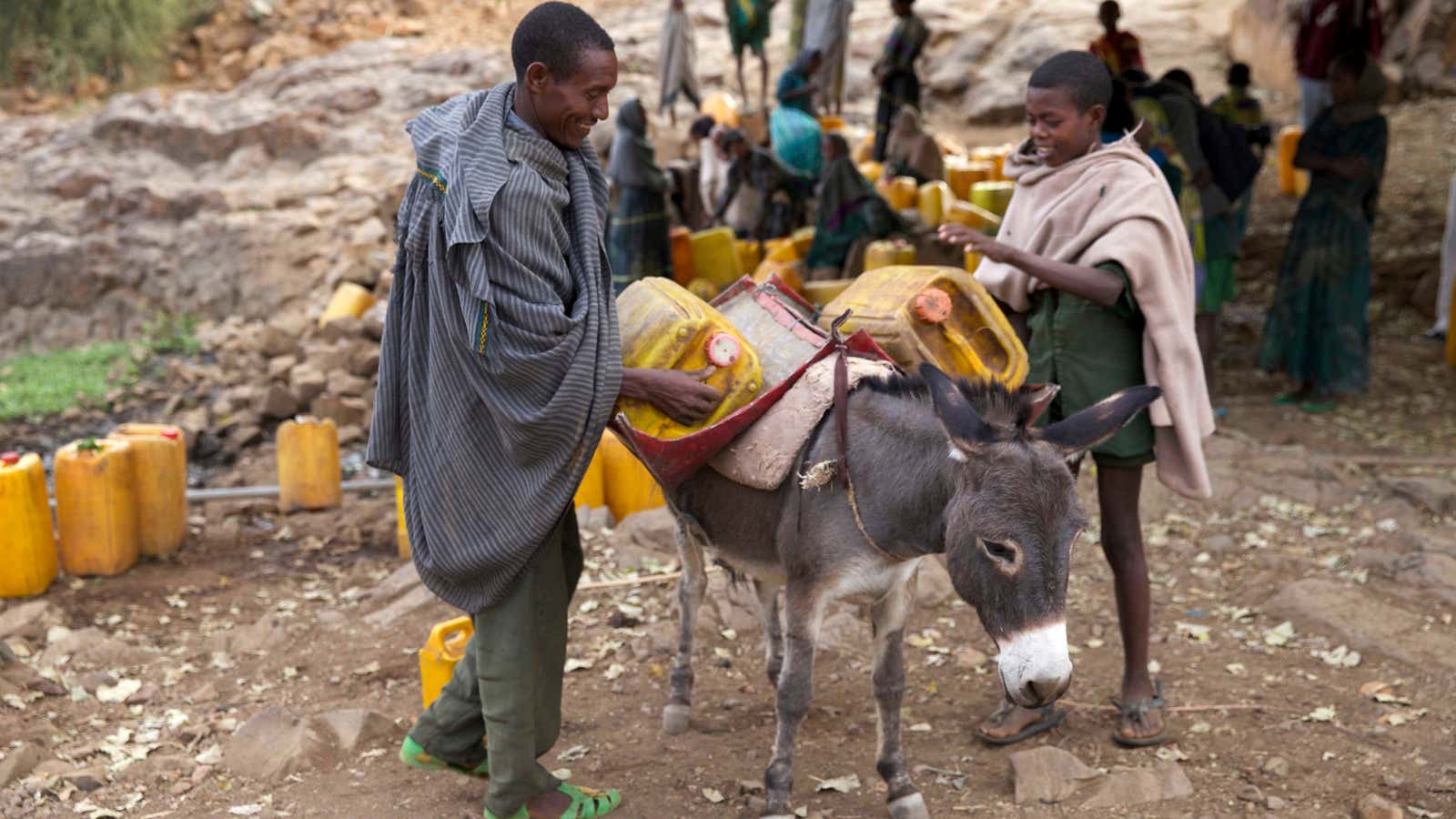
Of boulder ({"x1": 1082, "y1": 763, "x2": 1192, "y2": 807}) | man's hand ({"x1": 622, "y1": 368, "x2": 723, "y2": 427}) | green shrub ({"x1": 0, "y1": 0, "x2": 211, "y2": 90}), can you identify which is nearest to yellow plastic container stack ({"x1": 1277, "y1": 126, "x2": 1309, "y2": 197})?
boulder ({"x1": 1082, "y1": 763, "x2": 1192, "y2": 807})

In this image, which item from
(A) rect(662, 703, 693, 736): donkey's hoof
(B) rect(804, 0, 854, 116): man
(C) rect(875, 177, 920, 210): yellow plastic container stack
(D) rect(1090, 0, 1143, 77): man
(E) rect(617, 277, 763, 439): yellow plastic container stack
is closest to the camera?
(E) rect(617, 277, 763, 439): yellow plastic container stack

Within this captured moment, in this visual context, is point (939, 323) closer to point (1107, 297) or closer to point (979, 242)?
point (979, 242)

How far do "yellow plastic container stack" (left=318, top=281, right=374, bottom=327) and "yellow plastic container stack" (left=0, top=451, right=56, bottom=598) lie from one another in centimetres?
439

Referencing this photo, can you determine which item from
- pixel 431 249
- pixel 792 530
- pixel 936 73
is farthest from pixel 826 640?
pixel 936 73

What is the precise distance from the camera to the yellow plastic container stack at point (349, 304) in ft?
32.6

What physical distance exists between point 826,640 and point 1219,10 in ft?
54.1

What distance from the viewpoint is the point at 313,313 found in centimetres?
1063

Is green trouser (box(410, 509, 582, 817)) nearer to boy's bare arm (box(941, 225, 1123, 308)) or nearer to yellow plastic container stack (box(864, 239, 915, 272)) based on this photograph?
boy's bare arm (box(941, 225, 1123, 308))

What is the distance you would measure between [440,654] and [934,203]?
6819 mm

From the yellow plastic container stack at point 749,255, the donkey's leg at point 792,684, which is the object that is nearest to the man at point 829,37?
the yellow plastic container stack at point 749,255

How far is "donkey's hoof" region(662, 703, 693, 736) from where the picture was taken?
4152 millimetres

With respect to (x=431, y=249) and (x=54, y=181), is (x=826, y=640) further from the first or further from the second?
(x=54, y=181)

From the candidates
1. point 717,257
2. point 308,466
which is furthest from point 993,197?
point 308,466

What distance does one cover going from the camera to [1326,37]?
10531 millimetres
